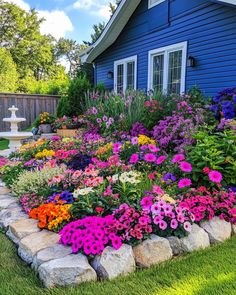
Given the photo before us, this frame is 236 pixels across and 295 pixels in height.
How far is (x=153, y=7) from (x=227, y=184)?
6.25m

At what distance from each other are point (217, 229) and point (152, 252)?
2.35ft

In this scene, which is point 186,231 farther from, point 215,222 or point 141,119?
point 141,119

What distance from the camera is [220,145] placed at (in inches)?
119

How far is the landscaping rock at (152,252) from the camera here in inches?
83.5

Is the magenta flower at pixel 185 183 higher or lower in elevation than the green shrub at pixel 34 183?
higher

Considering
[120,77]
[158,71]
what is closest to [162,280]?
[158,71]

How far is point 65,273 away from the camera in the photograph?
6.17 ft

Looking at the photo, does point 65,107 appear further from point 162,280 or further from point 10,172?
point 162,280

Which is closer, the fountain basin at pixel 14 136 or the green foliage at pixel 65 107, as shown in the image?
the fountain basin at pixel 14 136

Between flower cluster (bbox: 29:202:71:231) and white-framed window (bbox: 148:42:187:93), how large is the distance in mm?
4838

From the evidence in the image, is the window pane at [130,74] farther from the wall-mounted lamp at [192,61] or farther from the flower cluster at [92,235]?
the flower cluster at [92,235]

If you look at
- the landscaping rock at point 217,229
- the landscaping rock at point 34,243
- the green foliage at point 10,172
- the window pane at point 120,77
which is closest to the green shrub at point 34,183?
the green foliage at point 10,172

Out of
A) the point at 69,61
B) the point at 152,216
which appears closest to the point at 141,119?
the point at 152,216

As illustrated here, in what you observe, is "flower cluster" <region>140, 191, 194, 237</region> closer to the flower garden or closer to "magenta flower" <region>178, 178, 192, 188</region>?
the flower garden
